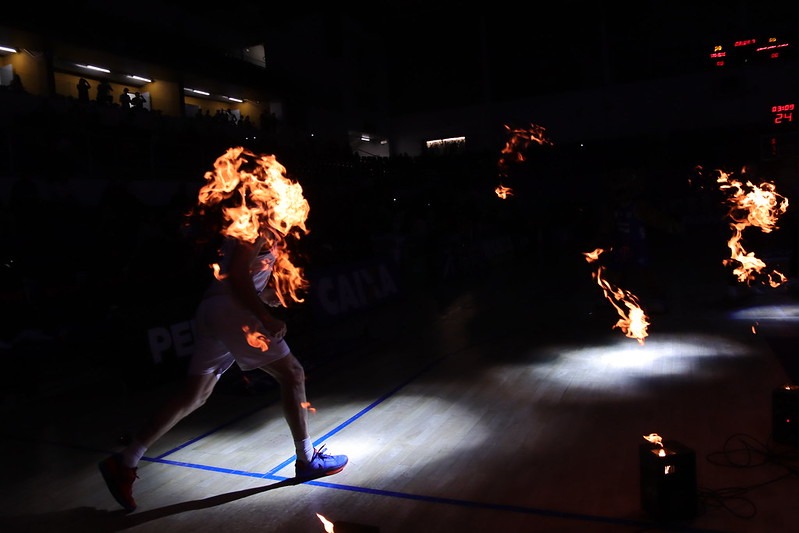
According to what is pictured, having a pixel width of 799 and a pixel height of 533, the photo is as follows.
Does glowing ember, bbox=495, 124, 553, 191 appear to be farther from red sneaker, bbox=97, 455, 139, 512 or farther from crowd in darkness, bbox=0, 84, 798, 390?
red sneaker, bbox=97, 455, 139, 512

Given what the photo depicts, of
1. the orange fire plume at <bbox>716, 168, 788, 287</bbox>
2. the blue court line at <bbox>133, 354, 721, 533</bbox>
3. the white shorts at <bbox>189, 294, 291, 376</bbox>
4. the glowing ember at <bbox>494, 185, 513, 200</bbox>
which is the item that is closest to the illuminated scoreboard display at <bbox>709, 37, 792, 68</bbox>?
the orange fire plume at <bbox>716, 168, 788, 287</bbox>

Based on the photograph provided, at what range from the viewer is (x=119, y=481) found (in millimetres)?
4086

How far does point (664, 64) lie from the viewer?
2981cm

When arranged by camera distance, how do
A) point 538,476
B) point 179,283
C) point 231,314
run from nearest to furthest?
point 231,314, point 538,476, point 179,283

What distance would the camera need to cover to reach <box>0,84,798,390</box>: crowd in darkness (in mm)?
9547

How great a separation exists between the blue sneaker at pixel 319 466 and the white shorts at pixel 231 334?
0.84m

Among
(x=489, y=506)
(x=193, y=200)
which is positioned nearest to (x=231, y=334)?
(x=489, y=506)

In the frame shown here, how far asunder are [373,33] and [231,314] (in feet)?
107

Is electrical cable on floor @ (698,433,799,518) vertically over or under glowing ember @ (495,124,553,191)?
under

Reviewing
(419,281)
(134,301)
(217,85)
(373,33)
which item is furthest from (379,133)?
(134,301)

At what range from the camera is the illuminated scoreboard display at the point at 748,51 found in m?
16.6

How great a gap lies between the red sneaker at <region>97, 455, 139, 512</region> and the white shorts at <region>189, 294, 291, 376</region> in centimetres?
75

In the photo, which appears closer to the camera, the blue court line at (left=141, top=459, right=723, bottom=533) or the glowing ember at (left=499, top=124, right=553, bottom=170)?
the blue court line at (left=141, top=459, right=723, bottom=533)

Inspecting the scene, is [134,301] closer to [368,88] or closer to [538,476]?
[538,476]
